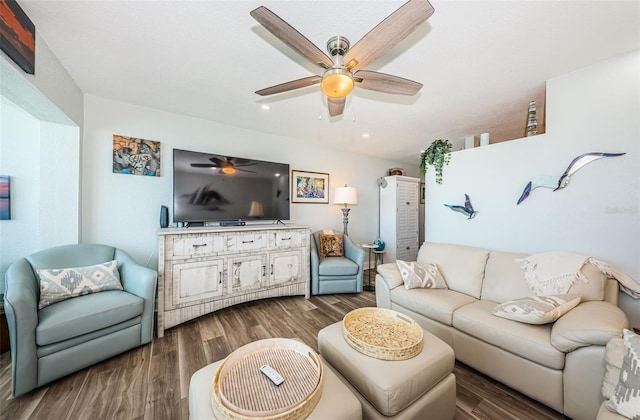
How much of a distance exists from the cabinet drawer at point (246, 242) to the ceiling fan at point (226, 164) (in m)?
0.85

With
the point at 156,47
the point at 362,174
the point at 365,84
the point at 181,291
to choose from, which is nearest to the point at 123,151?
the point at 156,47

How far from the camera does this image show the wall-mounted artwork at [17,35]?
44.7 inches

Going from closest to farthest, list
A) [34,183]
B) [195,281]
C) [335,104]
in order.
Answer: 1. [335,104]
2. [34,183]
3. [195,281]

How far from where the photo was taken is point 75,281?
1.80 metres

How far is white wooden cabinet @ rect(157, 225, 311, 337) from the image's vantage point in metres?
2.18

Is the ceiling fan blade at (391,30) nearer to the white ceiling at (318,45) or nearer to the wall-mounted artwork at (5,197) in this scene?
the white ceiling at (318,45)

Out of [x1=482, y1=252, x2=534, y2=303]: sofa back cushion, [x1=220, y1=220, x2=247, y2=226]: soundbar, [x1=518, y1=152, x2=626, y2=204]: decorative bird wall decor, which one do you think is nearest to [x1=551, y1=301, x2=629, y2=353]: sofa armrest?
[x1=482, y1=252, x2=534, y2=303]: sofa back cushion

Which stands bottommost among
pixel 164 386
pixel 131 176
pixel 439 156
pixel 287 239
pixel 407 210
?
pixel 164 386

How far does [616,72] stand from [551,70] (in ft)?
1.31

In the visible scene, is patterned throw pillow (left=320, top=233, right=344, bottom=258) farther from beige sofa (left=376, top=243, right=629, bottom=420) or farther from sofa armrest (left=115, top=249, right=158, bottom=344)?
sofa armrest (left=115, top=249, right=158, bottom=344)

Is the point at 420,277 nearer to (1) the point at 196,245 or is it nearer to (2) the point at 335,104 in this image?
(2) the point at 335,104

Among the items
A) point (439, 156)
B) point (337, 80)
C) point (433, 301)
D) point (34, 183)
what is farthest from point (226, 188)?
point (439, 156)

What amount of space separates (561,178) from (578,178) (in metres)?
0.10

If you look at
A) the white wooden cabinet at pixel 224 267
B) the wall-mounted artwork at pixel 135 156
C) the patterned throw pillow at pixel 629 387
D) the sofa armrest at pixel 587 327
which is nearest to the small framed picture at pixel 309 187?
the white wooden cabinet at pixel 224 267
